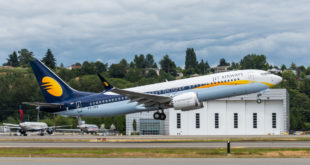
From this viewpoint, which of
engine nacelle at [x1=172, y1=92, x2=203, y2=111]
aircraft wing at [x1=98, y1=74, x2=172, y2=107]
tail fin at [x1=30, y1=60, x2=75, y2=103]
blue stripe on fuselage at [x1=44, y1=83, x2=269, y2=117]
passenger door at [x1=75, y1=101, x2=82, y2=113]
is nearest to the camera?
A: engine nacelle at [x1=172, y1=92, x2=203, y2=111]

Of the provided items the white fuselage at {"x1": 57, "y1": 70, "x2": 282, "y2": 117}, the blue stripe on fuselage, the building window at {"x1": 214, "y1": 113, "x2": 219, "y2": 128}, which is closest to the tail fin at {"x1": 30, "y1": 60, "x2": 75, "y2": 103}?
the blue stripe on fuselage

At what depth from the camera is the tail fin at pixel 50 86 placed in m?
58.8

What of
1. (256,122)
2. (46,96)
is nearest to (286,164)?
(46,96)

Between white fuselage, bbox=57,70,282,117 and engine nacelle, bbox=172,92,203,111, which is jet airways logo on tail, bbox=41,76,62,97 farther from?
engine nacelle, bbox=172,92,203,111

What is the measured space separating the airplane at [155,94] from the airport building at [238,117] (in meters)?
39.3

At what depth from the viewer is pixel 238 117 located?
311ft

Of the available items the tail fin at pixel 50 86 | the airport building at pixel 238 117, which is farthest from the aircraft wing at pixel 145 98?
the airport building at pixel 238 117

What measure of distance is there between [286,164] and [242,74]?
82.2 ft

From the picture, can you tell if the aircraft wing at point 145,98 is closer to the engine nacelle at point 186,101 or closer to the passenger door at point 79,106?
the engine nacelle at point 186,101

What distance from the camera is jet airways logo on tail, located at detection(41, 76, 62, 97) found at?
193 feet

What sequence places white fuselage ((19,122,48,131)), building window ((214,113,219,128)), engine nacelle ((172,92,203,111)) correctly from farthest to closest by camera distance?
white fuselage ((19,122,48,131))
building window ((214,113,219,128))
engine nacelle ((172,92,203,111))

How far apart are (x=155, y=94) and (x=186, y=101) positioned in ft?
15.1

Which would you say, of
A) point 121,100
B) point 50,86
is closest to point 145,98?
point 121,100

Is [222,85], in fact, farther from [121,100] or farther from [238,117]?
[238,117]
